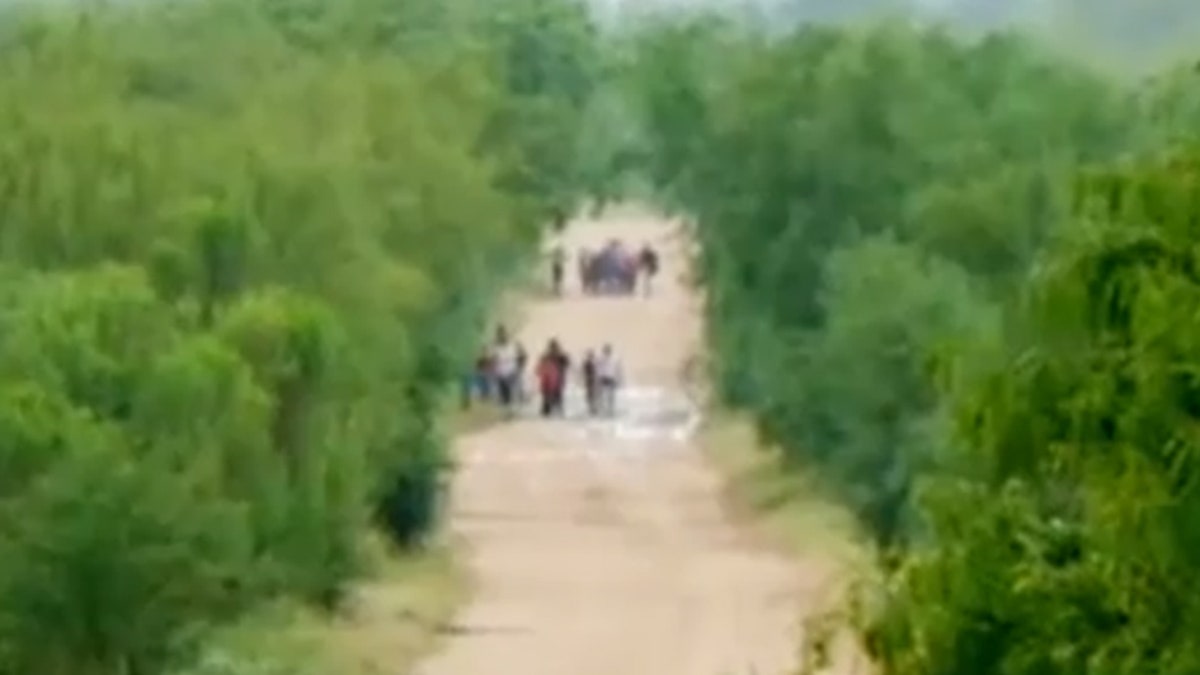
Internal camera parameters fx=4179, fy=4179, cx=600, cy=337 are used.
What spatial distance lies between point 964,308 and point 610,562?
6040 mm

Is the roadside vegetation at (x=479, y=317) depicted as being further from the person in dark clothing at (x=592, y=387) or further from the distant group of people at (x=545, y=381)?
the person in dark clothing at (x=592, y=387)

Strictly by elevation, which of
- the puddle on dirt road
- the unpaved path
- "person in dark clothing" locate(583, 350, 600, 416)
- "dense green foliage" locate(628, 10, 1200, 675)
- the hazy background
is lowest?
the unpaved path

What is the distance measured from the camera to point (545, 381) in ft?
190

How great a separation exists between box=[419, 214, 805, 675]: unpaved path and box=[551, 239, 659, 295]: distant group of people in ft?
46.8

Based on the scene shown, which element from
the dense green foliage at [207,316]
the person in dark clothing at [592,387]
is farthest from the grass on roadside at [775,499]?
the dense green foliage at [207,316]

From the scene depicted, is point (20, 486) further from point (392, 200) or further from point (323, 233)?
point (392, 200)

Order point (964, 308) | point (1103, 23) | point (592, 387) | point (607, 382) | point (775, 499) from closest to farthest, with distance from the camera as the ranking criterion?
1. point (1103, 23)
2. point (964, 308)
3. point (775, 499)
4. point (592, 387)
5. point (607, 382)

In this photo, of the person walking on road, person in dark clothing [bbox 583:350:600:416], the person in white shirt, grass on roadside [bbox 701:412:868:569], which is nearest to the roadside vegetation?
grass on roadside [bbox 701:412:868:569]

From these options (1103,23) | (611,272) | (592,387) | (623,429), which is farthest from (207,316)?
(611,272)

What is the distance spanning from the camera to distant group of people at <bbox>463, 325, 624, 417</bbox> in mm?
58000

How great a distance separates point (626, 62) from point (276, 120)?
4063 centimetres

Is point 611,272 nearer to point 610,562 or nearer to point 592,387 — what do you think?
point 592,387

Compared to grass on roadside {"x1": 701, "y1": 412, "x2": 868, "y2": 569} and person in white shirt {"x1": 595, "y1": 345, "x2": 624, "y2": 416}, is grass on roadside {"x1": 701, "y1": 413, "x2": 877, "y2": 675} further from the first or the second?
person in white shirt {"x1": 595, "y1": 345, "x2": 624, "y2": 416}

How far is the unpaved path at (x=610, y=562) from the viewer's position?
126ft
